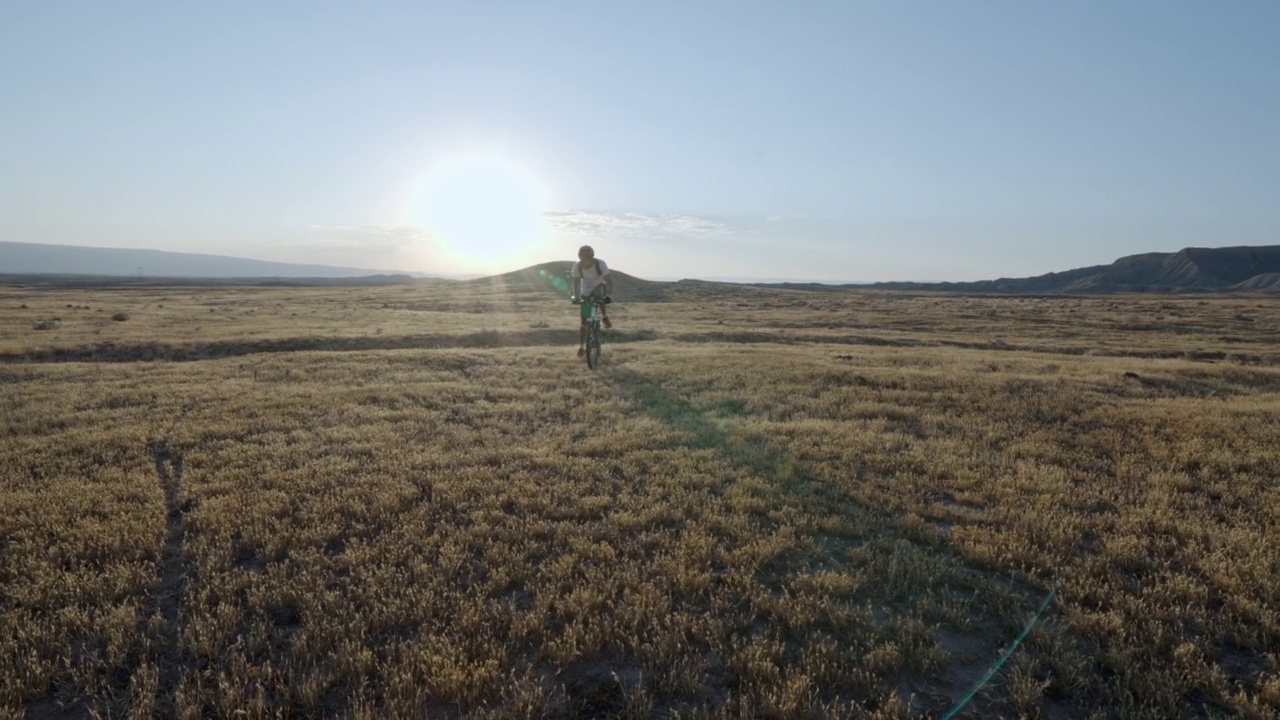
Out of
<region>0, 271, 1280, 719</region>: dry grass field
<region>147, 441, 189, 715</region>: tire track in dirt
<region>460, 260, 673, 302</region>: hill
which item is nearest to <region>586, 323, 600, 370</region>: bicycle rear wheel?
<region>0, 271, 1280, 719</region>: dry grass field

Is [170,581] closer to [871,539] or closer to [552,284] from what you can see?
[871,539]

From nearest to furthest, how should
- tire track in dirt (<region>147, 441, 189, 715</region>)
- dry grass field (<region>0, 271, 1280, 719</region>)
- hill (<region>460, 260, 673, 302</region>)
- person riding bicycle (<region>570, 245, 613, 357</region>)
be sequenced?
dry grass field (<region>0, 271, 1280, 719</region>)
tire track in dirt (<region>147, 441, 189, 715</region>)
person riding bicycle (<region>570, 245, 613, 357</region>)
hill (<region>460, 260, 673, 302</region>)

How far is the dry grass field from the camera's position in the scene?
4.49 m

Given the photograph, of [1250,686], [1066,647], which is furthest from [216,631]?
[1250,686]

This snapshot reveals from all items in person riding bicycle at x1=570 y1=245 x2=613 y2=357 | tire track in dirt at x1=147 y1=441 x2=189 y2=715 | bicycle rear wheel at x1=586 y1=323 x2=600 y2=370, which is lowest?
tire track in dirt at x1=147 y1=441 x2=189 y2=715

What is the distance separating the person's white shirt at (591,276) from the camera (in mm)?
18672

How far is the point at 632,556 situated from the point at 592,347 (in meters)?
13.1

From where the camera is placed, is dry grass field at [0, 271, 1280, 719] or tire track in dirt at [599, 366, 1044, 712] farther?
tire track in dirt at [599, 366, 1044, 712]

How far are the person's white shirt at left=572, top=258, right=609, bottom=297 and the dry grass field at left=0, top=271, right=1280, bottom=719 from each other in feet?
19.0

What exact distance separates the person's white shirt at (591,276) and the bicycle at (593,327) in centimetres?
15

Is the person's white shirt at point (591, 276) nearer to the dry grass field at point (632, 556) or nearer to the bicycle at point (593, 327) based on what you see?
the bicycle at point (593, 327)

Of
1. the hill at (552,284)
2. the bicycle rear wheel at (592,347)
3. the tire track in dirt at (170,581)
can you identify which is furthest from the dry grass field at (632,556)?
the hill at (552,284)

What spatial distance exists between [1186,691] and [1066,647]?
71cm

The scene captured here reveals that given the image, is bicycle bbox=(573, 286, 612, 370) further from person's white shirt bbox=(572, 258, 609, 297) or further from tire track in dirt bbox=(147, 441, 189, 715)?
tire track in dirt bbox=(147, 441, 189, 715)
